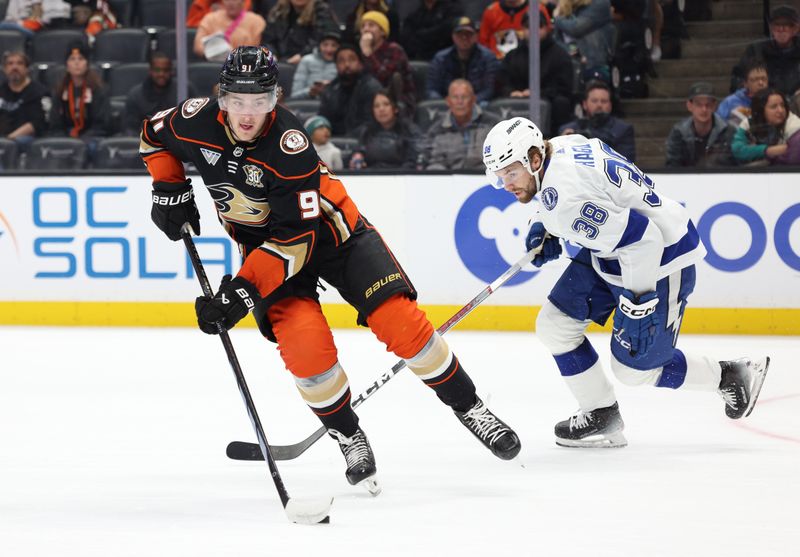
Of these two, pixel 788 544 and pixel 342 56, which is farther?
pixel 342 56

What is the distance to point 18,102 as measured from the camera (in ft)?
22.7

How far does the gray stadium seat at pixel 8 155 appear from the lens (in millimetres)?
6660

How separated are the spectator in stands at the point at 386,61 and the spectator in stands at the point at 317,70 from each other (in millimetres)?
188

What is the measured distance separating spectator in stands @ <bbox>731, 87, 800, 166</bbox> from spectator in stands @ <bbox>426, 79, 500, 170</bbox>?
125 centimetres

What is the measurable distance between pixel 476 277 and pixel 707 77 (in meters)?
1.54

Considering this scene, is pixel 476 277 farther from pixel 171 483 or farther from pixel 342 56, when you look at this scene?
pixel 171 483

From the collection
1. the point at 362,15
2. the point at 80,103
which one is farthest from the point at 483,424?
the point at 80,103

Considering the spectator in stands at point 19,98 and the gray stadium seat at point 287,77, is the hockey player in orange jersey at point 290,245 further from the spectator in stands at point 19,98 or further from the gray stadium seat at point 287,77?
the spectator in stands at point 19,98

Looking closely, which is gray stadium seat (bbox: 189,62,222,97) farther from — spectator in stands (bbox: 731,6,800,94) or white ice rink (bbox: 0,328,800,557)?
spectator in stands (bbox: 731,6,800,94)

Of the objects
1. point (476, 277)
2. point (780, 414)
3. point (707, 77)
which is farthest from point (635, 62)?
point (780, 414)

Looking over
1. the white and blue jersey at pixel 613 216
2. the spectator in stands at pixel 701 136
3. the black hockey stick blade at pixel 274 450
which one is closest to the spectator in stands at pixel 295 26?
the spectator in stands at pixel 701 136

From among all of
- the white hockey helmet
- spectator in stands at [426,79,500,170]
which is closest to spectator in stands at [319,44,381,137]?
spectator in stands at [426,79,500,170]

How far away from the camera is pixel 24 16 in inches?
291

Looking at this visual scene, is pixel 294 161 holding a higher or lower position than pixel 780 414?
higher
